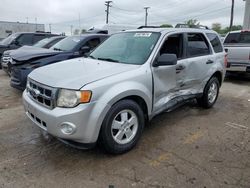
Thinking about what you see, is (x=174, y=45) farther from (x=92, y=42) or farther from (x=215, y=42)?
(x=92, y=42)

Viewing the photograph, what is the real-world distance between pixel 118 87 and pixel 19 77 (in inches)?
148

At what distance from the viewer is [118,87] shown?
10.1 feet

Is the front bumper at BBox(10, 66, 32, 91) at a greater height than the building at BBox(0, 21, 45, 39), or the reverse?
the building at BBox(0, 21, 45, 39)

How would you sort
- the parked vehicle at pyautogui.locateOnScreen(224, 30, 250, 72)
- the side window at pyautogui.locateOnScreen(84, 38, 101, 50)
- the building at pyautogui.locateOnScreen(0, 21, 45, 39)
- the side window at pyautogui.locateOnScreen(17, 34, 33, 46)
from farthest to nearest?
the building at pyautogui.locateOnScreen(0, 21, 45, 39), the side window at pyautogui.locateOnScreen(17, 34, 33, 46), the parked vehicle at pyautogui.locateOnScreen(224, 30, 250, 72), the side window at pyautogui.locateOnScreen(84, 38, 101, 50)

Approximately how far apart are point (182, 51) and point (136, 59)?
1.11 m

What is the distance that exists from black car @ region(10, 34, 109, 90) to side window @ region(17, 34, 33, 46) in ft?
15.0

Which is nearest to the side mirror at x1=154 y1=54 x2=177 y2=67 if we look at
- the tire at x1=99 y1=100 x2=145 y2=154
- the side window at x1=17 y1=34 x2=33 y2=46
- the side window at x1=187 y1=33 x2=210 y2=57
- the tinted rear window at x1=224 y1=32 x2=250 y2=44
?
the tire at x1=99 y1=100 x2=145 y2=154

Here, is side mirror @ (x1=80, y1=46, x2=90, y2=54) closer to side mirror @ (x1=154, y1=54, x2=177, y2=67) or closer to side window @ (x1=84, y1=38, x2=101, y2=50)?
side window @ (x1=84, y1=38, x2=101, y2=50)

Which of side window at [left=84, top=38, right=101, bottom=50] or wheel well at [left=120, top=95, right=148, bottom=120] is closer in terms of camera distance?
wheel well at [left=120, top=95, right=148, bottom=120]

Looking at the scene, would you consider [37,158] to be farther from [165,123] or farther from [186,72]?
[186,72]

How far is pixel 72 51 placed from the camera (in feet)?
22.8

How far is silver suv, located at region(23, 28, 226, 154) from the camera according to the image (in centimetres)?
283

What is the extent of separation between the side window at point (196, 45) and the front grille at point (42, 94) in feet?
8.80

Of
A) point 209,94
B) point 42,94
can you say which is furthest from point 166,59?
point 209,94
